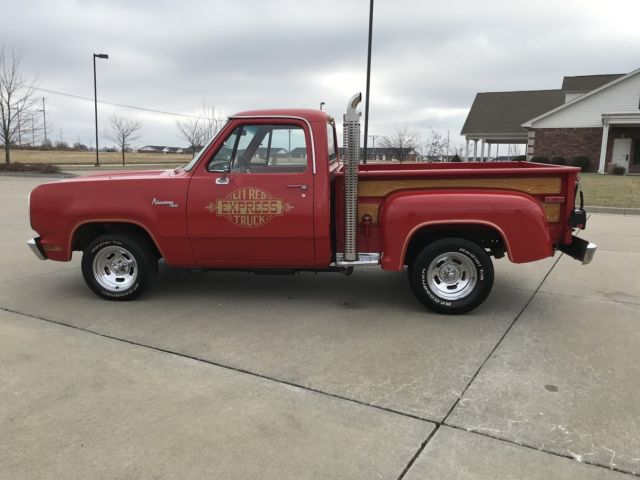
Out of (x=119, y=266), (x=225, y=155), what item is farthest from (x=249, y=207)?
(x=119, y=266)

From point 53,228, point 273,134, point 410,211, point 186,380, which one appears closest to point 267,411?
point 186,380

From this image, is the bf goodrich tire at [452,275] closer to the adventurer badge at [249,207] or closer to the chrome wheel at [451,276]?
the chrome wheel at [451,276]

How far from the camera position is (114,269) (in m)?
5.43

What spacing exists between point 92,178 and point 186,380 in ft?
9.29

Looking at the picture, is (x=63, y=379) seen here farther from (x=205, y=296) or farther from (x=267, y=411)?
(x=205, y=296)

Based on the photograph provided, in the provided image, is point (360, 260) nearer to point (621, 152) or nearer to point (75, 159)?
point (621, 152)

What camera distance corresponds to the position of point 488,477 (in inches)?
99.9

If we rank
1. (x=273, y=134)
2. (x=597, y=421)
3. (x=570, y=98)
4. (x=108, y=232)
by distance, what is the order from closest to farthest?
(x=597, y=421) → (x=273, y=134) → (x=108, y=232) → (x=570, y=98)

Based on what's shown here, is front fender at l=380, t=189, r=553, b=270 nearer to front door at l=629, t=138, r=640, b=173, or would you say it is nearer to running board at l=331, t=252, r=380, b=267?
running board at l=331, t=252, r=380, b=267

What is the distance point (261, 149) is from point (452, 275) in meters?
2.22

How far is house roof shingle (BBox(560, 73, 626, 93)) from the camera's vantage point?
1371 inches

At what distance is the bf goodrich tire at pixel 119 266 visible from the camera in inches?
206

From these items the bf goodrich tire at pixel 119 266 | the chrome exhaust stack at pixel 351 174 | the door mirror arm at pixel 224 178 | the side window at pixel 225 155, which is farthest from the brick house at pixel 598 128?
the bf goodrich tire at pixel 119 266

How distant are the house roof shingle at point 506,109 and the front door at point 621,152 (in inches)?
228
